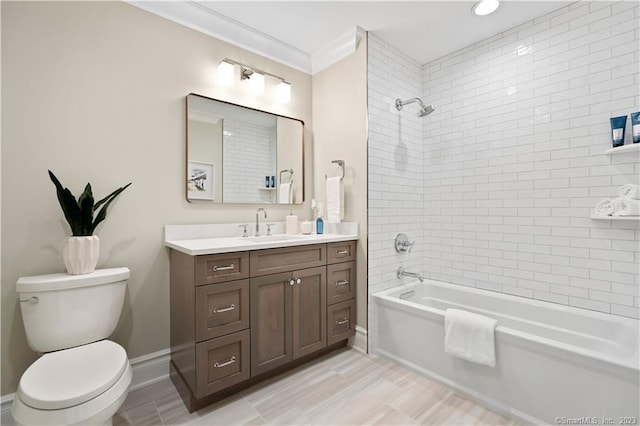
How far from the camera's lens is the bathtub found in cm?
141

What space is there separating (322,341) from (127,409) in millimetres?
1265

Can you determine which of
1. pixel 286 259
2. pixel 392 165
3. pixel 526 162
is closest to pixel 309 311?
pixel 286 259

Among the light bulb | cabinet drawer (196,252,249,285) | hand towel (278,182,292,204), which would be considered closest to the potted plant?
cabinet drawer (196,252,249,285)

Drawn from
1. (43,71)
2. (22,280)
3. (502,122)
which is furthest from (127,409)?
(502,122)

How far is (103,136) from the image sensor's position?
6.12ft

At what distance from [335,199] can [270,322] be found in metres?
1.12

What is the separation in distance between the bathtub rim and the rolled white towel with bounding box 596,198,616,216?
674 mm

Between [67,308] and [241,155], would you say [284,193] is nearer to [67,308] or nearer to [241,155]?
[241,155]

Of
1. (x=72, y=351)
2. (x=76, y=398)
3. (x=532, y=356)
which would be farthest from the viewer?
(x=532, y=356)

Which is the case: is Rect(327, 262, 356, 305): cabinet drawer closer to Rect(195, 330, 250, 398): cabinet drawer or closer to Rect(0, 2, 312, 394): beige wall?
Rect(195, 330, 250, 398): cabinet drawer

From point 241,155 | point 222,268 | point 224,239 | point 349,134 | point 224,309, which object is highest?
point 349,134

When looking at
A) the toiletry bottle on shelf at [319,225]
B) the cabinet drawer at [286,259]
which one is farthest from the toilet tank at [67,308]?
the toiletry bottle on shelf at [319,225]

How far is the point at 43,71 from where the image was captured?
66.6 inches

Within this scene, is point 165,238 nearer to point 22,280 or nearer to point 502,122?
point 22,280
